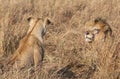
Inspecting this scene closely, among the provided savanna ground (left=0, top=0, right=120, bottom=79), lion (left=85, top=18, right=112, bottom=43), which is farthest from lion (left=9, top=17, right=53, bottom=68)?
lion (left=85, top=18, right=112, bottom=43)

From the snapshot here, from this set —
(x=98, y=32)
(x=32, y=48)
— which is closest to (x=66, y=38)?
(x=98, y=32)

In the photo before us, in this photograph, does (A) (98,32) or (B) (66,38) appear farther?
(B) (66,38)

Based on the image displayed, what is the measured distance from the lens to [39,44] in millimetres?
5727

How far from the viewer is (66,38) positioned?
753 cm

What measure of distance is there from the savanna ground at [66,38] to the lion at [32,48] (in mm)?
178

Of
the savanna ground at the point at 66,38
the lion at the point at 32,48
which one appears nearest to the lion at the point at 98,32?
the savanna ground at the point at 66,38

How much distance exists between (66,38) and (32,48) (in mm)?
2067

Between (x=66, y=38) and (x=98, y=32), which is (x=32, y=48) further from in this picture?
(x=66, y=38)

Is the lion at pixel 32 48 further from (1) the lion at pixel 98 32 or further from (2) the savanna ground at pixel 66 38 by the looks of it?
(1) the lion at pixel 98 32

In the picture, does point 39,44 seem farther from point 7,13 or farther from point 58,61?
point 7,13

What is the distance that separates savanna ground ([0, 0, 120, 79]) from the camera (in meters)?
5.48

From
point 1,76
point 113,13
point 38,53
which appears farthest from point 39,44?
point 113,13

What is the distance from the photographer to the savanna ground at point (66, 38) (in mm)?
5480

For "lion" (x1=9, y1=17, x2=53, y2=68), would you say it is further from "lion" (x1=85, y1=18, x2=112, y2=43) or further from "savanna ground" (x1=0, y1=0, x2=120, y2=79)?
"lion" (x1=85, y1=18, x2=112, y2=43)
